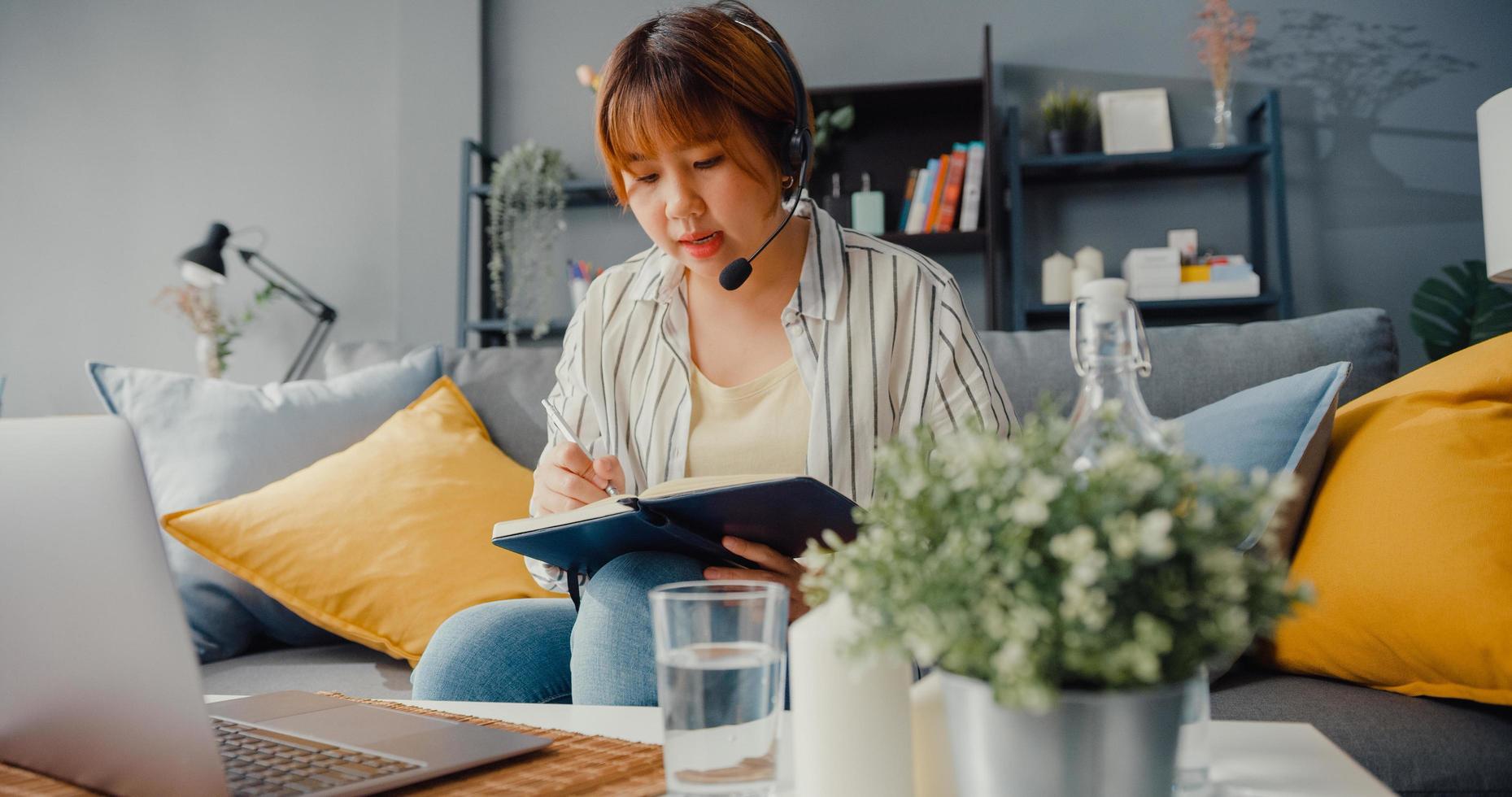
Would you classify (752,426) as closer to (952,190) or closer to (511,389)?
(511,389)

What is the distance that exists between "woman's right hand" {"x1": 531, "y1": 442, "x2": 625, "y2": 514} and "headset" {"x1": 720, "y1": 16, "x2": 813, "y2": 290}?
25 cm

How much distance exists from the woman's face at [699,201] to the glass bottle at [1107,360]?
752 mm

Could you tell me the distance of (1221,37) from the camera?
10.2 ft

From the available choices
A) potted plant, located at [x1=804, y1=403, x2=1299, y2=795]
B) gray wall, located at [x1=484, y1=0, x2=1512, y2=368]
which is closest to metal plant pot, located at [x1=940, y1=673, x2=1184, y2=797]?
potted plant, located at [x1=804, y1=403, x2=1299, y2=795]

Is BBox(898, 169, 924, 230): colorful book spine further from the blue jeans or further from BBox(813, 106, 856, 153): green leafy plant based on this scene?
the blue jeans

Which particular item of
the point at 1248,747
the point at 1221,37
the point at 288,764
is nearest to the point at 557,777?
the point at 288,764

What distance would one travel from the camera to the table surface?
0.55 metres

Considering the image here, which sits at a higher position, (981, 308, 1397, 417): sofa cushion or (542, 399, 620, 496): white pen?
(981, 308, 1397, 417): sofa cushion

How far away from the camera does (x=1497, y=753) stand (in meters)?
0.91

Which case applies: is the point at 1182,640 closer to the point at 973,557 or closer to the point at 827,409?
the point at 973,557

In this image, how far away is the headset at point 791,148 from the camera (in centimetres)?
121

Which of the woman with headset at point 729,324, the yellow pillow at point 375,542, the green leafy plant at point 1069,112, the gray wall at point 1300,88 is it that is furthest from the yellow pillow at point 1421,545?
the gray wall at point 1300,88

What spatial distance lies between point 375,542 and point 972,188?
2.18 metres

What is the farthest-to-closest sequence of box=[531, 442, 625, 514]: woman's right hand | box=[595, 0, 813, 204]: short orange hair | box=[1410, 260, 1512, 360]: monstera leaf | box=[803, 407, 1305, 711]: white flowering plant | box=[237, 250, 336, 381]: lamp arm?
1. box=[237, 250, 336, 381]: lamp arm
2. box=[1410, 260, 1512, 360]: monstera leaf
3. box=[595, 0, 813, 204]: short orange hair
4. box=[531, 442, 625, 514]: woman's right hand
5. box=[803, 407, 1305, 711]: white flowering plant
